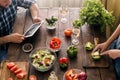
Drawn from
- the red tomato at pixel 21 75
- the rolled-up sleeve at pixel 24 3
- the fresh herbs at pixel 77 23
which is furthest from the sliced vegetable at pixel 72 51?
the rolled-up sleeve at pixel 24 3

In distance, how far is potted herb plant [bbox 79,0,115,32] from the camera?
7.38ft

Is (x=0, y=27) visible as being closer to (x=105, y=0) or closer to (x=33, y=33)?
(x=33, y=33)

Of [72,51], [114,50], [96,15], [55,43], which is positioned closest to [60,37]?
[55,43]

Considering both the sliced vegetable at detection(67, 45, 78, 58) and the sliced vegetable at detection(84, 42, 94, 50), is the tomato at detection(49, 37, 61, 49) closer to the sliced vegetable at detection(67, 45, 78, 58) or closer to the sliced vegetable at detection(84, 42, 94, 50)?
the sliced vegetable at detection(67, 45, 78, 58)

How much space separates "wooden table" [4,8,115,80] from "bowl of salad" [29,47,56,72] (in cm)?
5

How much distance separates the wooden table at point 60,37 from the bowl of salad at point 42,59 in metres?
0.05

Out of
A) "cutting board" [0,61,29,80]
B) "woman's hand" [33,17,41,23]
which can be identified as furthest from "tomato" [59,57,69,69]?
"woman's hand" [33,17,41,23]

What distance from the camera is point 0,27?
2.39 metres

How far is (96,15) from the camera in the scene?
223cm

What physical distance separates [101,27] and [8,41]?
0.83 metres

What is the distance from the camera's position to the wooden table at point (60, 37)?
199 centimetres

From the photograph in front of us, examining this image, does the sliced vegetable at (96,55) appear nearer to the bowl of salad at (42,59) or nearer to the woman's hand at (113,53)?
the woman's hand at (113,53)

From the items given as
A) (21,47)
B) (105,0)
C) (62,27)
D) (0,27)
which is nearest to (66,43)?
(62,27)

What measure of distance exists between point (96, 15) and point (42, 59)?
0.62 m
